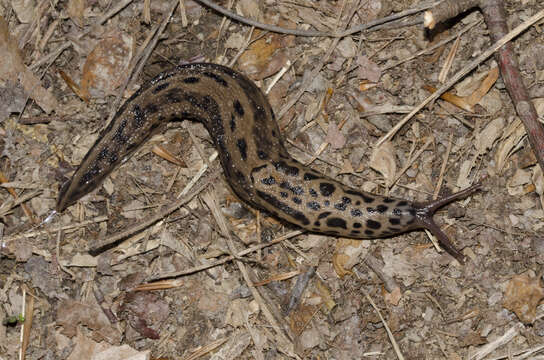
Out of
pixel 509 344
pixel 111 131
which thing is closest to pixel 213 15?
pixel 111 131

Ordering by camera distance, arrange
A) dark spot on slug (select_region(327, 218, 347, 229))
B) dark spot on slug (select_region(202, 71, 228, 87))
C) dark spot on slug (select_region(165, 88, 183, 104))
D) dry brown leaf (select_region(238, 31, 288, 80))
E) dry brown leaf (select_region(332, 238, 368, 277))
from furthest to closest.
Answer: dry brown leaf (select_region(238, 31, 288, 80))
dark spot on slug (select_region(165, 88, 183, 104))
dark spot on slug (select_region(202, 71, 228, 87))
dry brown leaf (select_region(332, 238, 368, 277))
dark spot on slug (select_region(327, 218, 347, 229))

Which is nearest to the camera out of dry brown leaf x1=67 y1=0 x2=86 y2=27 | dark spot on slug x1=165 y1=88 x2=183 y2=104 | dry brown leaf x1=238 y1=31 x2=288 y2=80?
dark spot on slug x1=165 y1=88 x2=183 y2=104

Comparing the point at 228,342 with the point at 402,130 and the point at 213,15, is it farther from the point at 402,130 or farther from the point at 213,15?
the point at 213,15

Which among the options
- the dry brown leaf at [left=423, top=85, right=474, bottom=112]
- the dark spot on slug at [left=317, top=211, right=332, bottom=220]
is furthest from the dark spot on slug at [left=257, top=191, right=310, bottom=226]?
the dry brown leaf at [left=423, top=85, right=474, bottom=112]

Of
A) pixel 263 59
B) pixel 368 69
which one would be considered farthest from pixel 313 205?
pixel 263 59

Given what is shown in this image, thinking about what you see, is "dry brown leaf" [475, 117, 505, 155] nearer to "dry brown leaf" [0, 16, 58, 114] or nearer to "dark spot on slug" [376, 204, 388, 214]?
"dark spot on slug" [376, 204, 388, 214]

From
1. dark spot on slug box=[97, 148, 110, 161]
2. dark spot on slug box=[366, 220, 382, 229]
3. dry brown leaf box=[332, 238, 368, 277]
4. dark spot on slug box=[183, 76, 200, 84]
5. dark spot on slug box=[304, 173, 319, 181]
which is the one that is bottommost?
dry brown leaf box=[332, 238, 368, 277]
